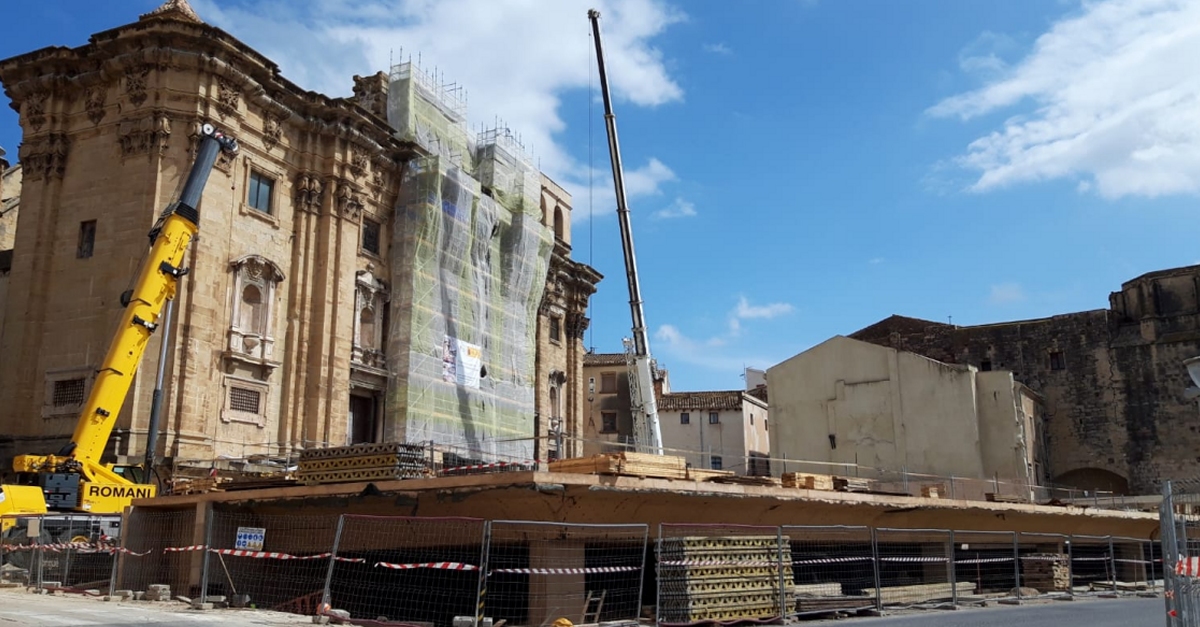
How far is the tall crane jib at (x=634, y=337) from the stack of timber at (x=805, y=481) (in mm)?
8861

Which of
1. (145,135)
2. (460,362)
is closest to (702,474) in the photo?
(460,362)

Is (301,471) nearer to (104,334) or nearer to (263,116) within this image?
(104,334)

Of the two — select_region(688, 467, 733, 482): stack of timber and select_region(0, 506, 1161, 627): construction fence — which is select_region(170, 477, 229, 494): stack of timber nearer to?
select_region(0, 506, 1161, 627): construction fence

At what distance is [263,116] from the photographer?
1208 inches

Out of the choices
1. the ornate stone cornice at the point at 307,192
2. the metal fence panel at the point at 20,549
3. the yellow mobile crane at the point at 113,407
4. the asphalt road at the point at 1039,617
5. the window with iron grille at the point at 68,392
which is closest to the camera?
the asphalt road at the point at 1039,617

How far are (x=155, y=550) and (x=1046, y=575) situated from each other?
76.4 feet

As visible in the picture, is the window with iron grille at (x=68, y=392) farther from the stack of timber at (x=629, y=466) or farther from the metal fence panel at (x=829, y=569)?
the metal fence panel at (x=829, y=569)

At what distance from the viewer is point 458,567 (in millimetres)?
13383

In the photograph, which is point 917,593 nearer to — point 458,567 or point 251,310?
point 458,567

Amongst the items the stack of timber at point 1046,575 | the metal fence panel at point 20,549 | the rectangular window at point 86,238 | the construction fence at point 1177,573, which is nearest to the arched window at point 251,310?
the rectangular window at point 86,238

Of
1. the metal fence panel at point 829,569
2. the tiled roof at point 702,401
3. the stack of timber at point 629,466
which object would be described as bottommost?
the metal fence panel at point 829,569

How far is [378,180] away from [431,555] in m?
19.8

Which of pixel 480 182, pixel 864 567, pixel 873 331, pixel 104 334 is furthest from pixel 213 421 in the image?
pixel 873 331

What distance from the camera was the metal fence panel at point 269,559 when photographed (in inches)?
729
